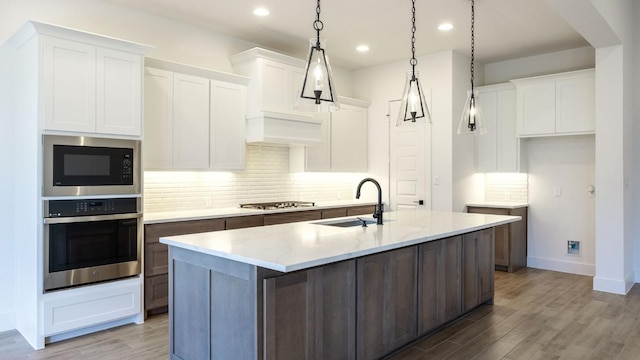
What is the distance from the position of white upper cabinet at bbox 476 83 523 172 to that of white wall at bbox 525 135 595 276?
0.33 meters

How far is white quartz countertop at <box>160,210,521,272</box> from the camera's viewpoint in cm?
218

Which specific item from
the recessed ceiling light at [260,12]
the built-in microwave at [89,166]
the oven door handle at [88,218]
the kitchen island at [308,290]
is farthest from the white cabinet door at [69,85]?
the recessed ceiling light at [260,12]

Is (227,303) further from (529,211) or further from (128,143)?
(529,211)

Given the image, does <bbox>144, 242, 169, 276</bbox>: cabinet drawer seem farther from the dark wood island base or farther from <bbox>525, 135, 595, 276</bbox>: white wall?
<bbox>525, 135, 595, 276</bbox>: white wall

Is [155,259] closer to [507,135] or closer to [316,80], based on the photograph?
[316,80]

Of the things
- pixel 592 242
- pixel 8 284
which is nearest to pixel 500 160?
pixel 592 242

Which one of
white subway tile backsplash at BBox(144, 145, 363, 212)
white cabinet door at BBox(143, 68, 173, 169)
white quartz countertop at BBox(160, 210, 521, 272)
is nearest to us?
white quartz countertop at BBox(160, 210, 521, 272)

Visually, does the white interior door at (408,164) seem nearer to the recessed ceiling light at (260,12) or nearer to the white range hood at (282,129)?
the white range hood at (282,129)

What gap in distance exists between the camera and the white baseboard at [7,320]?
3.64 m

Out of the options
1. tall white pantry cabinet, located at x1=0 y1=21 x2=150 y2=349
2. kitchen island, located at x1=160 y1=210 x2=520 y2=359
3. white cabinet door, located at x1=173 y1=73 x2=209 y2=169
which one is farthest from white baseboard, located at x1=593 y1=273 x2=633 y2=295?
tall white pantry cabinet, located at x1=0 y1=21 x2=150 y2=349

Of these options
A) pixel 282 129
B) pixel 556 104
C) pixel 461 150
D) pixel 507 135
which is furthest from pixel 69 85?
pixel 556 104

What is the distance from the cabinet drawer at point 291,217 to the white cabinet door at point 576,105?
10.8 feet

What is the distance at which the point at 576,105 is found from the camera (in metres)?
5.48

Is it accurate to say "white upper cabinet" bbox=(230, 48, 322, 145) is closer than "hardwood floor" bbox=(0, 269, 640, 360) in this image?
No
